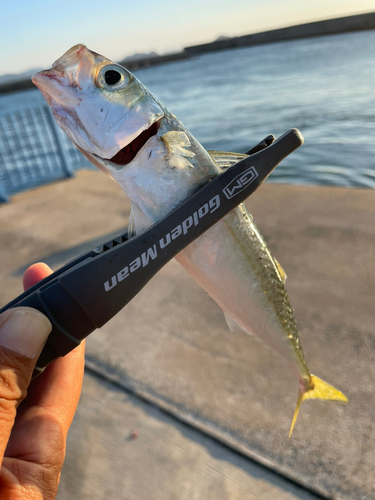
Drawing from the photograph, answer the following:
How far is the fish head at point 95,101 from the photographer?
1141 millimetres

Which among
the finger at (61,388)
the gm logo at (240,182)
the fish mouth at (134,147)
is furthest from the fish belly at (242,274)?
the finger at (61,388)

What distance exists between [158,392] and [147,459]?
448 mm

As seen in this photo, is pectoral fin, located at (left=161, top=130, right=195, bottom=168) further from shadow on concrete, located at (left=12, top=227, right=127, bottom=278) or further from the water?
the water

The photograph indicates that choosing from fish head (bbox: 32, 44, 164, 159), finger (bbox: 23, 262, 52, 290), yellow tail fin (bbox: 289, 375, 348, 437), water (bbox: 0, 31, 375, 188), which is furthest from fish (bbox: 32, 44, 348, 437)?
water (bbox: 0, 31, 375, 188)

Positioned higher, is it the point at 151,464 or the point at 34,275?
the point at 34,275

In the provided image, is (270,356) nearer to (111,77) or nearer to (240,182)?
(240,182)

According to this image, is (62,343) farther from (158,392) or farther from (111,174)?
(158,392)

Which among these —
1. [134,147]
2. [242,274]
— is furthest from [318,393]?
[134,147]

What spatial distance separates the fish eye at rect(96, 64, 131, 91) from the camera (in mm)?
1169

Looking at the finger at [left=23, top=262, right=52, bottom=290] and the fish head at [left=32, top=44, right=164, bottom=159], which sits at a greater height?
the fish head at [left=32, top=44, right=164, bottom=159]

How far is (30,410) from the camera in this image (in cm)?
154

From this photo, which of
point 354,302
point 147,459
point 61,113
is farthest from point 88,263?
point 354,302

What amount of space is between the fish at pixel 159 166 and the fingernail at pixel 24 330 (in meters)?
0.49

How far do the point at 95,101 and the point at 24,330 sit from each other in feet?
2.65
